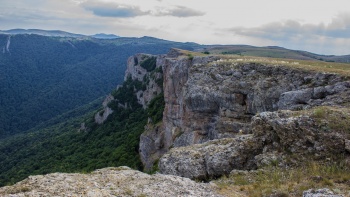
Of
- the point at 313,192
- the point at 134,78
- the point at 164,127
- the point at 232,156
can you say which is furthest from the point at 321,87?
the point at 134,78

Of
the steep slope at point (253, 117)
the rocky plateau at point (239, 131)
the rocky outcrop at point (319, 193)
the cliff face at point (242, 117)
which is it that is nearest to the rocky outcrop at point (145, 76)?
the cliff face at point (242, 117)

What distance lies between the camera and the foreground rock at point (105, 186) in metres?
12.3

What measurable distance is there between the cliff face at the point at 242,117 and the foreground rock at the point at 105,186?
10.9ft

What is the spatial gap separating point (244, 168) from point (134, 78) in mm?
100709

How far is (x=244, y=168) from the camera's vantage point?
17.0m

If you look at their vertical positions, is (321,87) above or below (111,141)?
above

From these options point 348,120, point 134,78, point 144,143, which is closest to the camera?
point 348,120

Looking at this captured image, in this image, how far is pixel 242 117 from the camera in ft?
98.3

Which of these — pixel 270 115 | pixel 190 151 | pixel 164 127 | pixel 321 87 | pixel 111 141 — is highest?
pixel 321 87

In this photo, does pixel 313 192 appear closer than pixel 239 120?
Yes

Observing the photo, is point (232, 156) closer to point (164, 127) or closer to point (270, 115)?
point (270, 115)

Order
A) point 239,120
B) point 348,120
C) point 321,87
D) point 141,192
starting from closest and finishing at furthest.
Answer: point 141,192 → point 348,120 → point 321,87 → point 239,120

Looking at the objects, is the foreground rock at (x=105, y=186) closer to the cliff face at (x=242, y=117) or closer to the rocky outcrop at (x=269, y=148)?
the rocky outcrop at (x=269, y=148)

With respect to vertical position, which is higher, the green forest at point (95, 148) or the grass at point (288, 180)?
the grass at point (288, 180)
